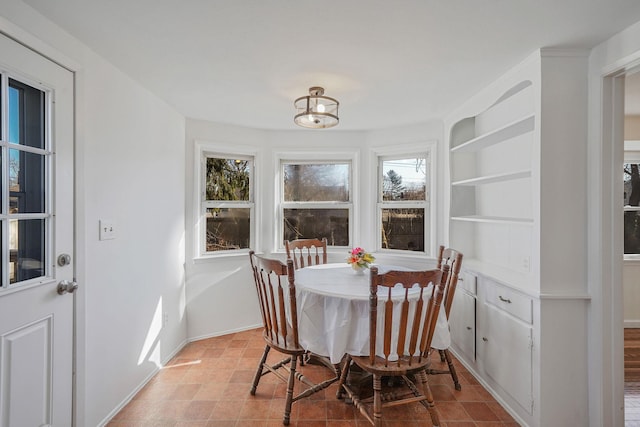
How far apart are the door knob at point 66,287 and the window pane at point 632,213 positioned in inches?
200

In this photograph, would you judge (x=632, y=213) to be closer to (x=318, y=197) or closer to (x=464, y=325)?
(x=464, y=325)

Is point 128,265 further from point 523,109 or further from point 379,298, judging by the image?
point 523,109

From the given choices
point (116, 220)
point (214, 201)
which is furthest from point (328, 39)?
point (214, 201)

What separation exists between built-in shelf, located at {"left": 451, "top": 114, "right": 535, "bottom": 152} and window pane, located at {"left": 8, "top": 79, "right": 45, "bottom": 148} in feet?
9.01

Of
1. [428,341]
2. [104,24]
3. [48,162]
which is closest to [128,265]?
[48,162]

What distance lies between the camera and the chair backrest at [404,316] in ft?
5.64

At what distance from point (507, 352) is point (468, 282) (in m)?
0.63

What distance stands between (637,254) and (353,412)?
147 inches

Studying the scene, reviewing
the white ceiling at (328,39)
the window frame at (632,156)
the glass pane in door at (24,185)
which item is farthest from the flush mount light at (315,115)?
the window frame at (632,156)

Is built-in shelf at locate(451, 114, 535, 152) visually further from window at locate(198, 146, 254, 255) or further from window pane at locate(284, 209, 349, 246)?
window at locate(198, 146, 254, 255)

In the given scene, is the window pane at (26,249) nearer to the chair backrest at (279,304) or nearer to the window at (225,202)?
the chair backrest at (279,304)

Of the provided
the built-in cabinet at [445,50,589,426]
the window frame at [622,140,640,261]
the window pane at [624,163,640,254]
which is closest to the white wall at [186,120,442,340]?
the built-in cabinet at [445,50,589,426]

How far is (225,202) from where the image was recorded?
3.52m

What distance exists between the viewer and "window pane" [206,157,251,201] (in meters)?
3.50
